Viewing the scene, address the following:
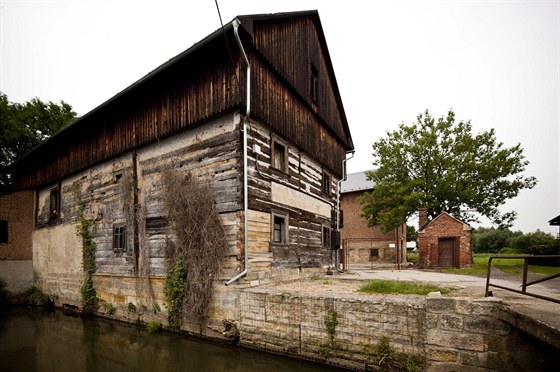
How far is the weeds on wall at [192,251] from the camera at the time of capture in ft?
27.3

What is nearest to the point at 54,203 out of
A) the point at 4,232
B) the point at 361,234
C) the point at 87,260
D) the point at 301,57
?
the point at 4,232

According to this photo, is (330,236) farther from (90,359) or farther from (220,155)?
(90,359)

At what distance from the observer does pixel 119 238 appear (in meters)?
11.9

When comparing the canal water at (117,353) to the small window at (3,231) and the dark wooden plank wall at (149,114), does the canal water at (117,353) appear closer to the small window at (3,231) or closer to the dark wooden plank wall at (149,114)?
the dark wooden plank wall at (149,114)

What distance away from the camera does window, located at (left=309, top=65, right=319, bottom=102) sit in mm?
12806

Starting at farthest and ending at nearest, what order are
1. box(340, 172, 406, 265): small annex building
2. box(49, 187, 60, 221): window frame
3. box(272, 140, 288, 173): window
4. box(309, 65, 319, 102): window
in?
1. box(340, 172, 406, 265): small annex building
2. box(49, 187, 60, 221): window frame
3. box(309, 65, 319, 102): window
4. box(272, 140, 288, 173): window

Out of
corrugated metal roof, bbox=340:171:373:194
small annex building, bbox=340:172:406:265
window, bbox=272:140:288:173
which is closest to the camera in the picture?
window, bbox=272:140:288:173

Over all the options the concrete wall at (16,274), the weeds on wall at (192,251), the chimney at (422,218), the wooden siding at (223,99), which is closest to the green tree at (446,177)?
the chimney at (422,218)

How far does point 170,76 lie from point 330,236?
10.2 meters

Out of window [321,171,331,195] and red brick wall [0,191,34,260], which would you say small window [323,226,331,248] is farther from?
red brick wall [0,191,34,260]

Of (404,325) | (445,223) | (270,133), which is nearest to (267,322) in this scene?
(404,325)

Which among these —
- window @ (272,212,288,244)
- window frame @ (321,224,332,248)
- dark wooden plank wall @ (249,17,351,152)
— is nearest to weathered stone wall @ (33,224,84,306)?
window @ (272,212,288,244)

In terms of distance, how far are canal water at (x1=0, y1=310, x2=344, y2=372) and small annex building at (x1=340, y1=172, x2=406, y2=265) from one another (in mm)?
20300

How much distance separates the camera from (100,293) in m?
12.4
